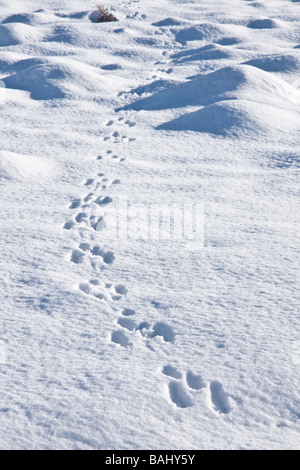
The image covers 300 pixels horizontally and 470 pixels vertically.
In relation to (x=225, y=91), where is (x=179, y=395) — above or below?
below

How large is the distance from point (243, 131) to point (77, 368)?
3361 millimetres

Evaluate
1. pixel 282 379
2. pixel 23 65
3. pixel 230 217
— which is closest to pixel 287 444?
pixel 282 379

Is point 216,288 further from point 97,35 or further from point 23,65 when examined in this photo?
point 97,35

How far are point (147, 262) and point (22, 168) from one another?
1.70 m

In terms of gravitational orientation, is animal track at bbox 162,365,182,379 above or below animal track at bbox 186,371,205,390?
below

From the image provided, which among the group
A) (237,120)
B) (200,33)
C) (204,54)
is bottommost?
(237,120)

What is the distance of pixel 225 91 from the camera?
5586 mm

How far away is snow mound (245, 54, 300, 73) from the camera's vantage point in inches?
266

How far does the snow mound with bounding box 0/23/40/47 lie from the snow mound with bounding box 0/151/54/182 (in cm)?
486

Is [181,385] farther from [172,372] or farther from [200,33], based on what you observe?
[200,33]

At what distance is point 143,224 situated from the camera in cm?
329

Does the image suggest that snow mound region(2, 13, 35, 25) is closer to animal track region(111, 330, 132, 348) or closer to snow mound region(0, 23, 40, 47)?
snow mound region(0, 23, 40, 47)

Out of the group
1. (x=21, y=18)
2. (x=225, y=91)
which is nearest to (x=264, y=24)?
(x=225, y=91)

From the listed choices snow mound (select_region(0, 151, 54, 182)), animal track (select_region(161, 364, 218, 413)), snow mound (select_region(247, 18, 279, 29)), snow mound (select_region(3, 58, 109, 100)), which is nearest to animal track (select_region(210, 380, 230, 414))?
animal track (select_region(161, 364, 218, 413))
